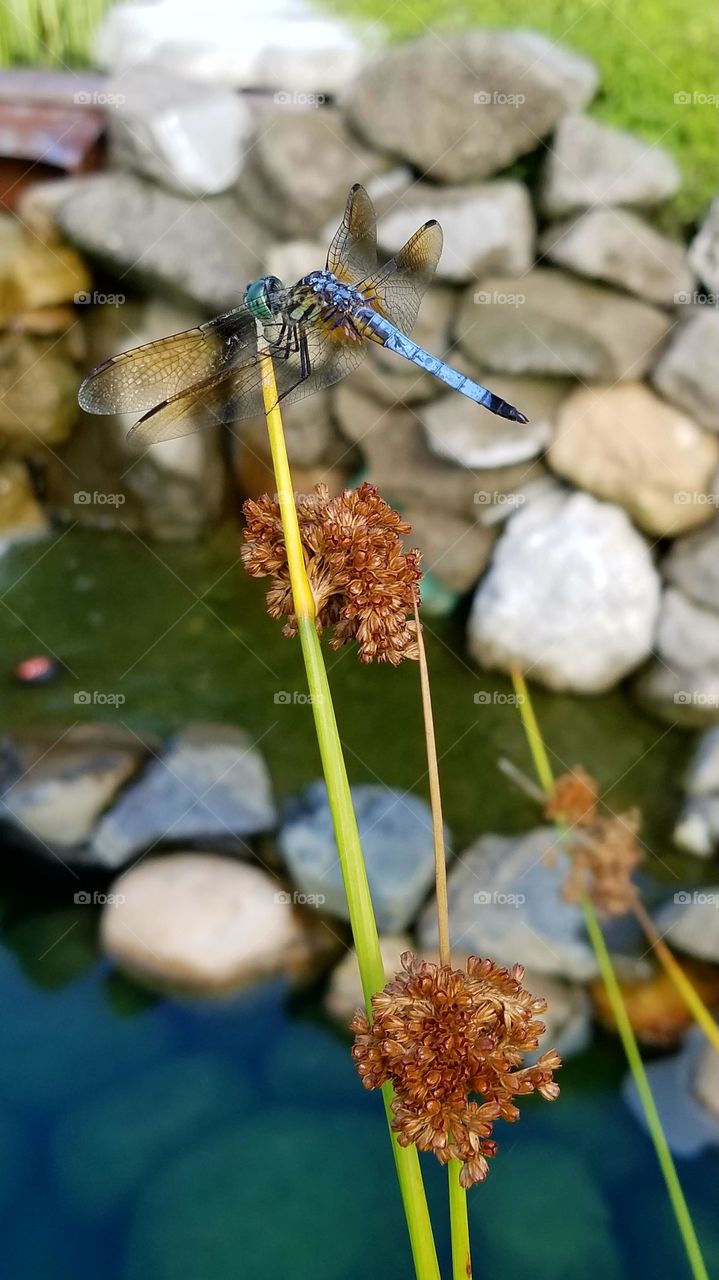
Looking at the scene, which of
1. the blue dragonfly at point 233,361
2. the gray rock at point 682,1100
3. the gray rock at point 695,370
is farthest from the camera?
the gray rock at point 695,370

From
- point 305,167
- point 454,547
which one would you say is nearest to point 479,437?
point 454,547

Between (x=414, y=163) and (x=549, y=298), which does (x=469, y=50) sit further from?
(x=549, y=298)
